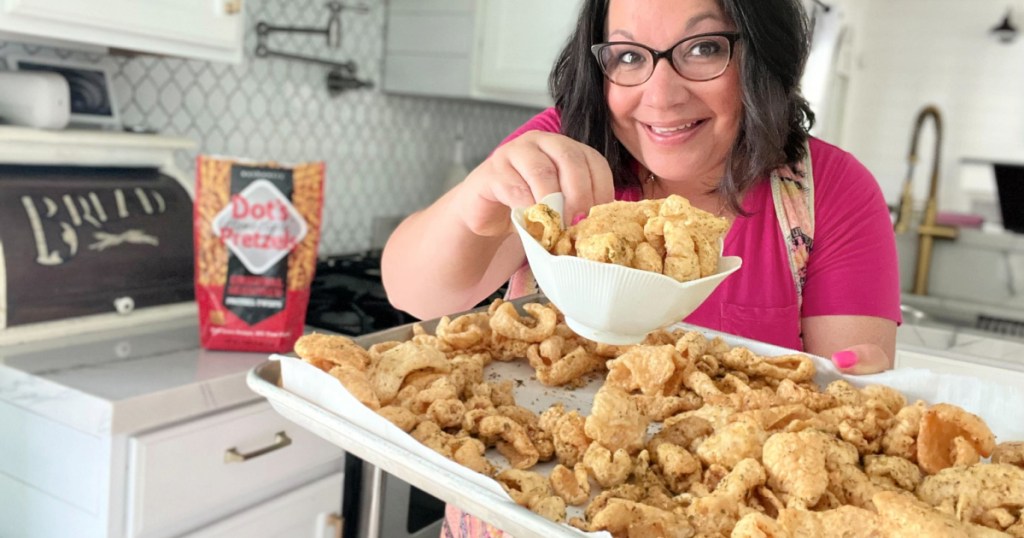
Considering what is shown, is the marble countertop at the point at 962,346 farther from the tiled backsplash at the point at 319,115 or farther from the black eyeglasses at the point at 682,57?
the tiled backsplash at the point at 319,115

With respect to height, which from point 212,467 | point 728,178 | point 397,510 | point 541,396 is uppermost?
point 728,178

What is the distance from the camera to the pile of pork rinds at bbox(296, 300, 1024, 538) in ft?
1.82

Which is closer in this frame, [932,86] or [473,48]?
[473,48]

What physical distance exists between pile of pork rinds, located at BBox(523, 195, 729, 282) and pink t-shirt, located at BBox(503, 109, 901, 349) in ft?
1.33

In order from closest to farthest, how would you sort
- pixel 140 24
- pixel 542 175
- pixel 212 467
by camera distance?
pixel 542 175
pixel 212 467
pixel 140 24

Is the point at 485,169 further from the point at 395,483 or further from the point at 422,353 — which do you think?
the point at 395,483

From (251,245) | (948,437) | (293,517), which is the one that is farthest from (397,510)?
(948,437)

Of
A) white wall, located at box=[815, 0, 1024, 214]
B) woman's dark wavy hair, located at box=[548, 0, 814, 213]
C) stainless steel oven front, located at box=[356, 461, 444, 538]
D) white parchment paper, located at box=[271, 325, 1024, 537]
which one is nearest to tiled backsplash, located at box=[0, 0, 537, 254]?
stainless steel oven front, located at box=[356, 461, 444, 538]

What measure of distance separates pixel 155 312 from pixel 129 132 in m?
0.39

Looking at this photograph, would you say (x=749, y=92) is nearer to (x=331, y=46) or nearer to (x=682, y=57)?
(x=682, y=57)

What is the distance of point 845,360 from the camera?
0.82m

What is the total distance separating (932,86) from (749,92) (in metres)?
4.37

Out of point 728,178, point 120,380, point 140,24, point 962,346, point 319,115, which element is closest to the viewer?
point 728,178

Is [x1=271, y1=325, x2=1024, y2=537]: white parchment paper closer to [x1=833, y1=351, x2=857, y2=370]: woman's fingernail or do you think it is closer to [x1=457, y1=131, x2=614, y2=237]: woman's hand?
[x1=833, y1=351, x2=857, y2=370]: woman's fingernail
